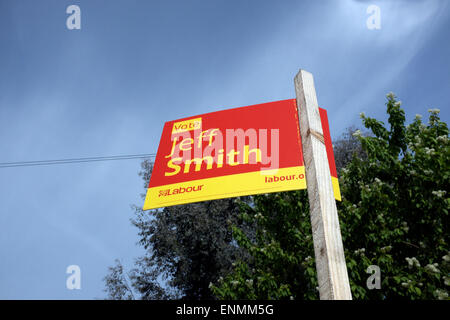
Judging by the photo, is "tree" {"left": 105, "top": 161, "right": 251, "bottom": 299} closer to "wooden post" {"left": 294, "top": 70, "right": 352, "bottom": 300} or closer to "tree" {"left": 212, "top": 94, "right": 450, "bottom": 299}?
"tree" {"left": 212, "top": 94, "right": 450, "bottom": 299}

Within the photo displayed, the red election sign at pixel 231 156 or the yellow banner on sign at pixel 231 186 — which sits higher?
the red election sign at pixel 231 156

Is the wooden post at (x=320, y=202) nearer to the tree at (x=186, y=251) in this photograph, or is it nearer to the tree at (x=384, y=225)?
the tree at (x=384, y=225)

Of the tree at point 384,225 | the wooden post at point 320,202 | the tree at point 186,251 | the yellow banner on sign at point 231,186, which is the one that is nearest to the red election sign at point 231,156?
the yellow banner on sign at point 231,186

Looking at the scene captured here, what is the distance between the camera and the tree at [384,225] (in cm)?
1086

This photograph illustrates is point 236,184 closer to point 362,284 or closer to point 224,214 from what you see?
point 362,284

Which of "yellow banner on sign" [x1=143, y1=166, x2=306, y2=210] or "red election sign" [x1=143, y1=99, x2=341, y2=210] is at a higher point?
"red election sign" [x1=143, y1=99, x2=341, y2=210]

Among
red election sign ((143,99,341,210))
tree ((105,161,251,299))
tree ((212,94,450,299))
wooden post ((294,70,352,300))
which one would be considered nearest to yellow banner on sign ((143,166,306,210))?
red election sign ((143,99,341,210))

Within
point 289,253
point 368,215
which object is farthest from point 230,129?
point 289,253

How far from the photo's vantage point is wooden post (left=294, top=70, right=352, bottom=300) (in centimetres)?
298

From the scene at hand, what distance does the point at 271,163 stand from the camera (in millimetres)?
3951

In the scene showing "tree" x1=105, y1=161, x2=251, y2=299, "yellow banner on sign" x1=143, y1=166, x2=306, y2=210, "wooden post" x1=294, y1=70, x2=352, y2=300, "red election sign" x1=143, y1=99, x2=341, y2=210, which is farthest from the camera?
"tree" x1=105, y1=161, x2=251, y2=299

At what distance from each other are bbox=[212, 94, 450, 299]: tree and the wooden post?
761 cm

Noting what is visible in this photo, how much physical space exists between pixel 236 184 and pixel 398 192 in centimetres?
1015

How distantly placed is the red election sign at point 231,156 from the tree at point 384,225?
7541mm
